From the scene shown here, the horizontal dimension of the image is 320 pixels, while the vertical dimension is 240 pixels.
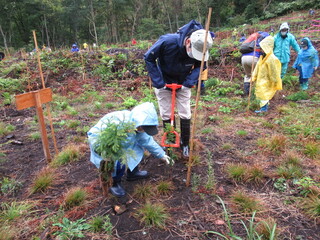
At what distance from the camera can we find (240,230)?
7.07 feet

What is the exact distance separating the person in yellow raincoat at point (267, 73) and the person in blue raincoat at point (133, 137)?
3468 millimetres

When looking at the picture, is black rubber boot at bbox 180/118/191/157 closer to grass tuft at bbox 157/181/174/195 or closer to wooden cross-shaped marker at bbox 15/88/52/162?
grass tuft at bbox 157/181/174/195

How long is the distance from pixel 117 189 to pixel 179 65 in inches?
72.8

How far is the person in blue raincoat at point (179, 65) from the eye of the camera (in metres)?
2.76

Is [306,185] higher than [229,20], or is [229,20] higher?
[229,20]

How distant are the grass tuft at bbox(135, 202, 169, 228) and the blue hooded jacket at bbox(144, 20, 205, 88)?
61.7 inches

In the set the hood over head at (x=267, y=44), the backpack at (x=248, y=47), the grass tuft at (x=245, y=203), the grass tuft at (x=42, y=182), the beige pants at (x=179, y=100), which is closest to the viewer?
the grass tuft at (x=245, y=203)

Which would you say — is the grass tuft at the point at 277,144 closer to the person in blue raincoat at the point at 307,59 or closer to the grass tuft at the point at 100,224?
the grass tuft at the point at 100,224

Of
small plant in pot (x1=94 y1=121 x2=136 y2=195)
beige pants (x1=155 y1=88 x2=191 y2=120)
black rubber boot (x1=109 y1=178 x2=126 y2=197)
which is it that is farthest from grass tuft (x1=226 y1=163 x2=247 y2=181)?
small plant in pot (x1=94 y1=121 x2=136 y2=195)

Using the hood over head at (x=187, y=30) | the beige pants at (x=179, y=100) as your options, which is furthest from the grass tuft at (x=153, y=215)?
the hood over head at (x=187, y=30)

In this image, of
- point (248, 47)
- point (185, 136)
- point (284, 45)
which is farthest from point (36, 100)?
point (284, 45)

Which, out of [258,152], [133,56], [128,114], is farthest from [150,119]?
[133,56]

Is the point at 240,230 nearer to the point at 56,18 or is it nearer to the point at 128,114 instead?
the point at 128,114

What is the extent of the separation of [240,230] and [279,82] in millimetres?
4015
